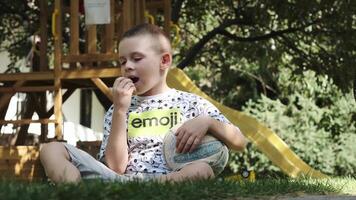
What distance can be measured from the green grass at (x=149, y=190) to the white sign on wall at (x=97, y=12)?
446cm

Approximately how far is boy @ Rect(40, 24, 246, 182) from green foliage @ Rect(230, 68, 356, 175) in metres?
10.4

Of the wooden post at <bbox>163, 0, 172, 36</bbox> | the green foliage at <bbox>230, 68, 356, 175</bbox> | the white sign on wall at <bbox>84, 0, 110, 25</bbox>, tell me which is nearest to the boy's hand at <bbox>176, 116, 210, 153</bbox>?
the white sign on wall at <bbox>84, 0, 110, 25</bbox>

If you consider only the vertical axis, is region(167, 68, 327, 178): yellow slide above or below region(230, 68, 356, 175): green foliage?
above

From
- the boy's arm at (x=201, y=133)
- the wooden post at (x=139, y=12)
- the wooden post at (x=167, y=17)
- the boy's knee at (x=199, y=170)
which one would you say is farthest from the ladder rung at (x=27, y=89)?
the boy's knee at (x=199, y=170)

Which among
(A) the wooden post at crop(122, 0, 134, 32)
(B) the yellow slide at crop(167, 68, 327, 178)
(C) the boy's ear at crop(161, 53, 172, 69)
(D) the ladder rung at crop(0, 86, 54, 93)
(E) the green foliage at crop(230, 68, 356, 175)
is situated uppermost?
(C) the boy's ear at crop(161, 53, 172, 69)

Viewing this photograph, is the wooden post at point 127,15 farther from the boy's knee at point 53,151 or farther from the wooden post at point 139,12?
the boy's knee at point 53,151

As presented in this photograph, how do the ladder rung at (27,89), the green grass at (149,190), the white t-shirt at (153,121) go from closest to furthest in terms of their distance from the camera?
the green grass at (149,190)
the white t-shirt at (153,121)
the ladder rung at (27,89)

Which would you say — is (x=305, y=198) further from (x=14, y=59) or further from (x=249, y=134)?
(x=14, y=59)

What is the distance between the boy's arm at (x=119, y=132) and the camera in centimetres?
361

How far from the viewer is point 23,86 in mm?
8312

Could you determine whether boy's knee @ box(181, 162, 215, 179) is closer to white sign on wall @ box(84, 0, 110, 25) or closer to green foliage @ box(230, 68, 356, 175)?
white sign on wall @ box(84, 0, 110, 25)

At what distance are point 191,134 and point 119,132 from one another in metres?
0.40

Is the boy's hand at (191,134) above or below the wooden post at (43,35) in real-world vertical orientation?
above

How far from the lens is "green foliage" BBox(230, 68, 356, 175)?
49.9 feet
